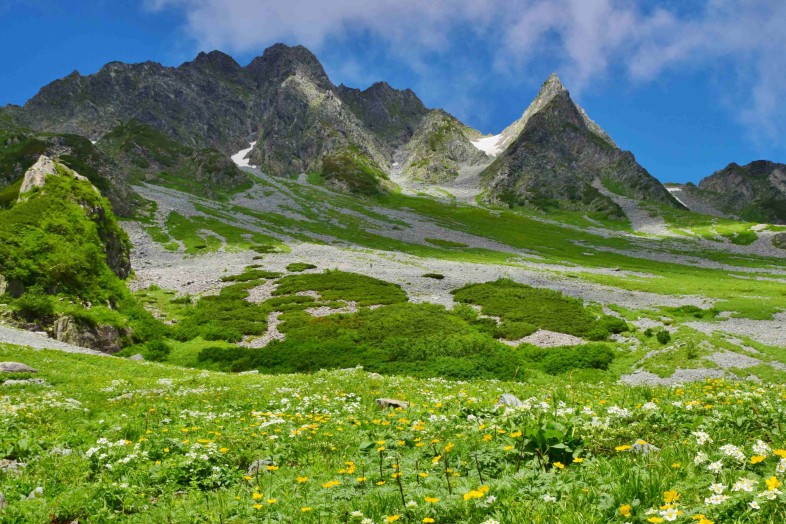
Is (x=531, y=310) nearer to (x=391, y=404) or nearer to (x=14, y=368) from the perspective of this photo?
(x=391, y=404)

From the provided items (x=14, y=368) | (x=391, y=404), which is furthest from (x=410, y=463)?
(x=14, y=368)

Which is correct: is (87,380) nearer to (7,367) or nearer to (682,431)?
(7,367)

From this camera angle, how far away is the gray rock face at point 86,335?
114ft

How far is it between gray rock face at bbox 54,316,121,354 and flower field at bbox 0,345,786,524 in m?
25.6

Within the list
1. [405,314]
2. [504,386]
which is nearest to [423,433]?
[504,386]

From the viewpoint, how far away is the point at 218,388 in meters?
18.7

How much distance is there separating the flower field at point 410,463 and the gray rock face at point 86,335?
25.6m

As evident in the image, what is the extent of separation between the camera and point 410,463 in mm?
7707

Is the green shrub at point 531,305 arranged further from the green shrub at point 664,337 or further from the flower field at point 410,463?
the flower field at point 410,463

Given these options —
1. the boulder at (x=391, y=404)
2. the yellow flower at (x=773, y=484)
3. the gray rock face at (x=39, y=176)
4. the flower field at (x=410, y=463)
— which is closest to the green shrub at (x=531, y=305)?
the flower field at (x=410, y=463)

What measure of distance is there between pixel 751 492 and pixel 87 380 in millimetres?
24313

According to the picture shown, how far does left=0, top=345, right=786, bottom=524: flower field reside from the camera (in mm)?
5336

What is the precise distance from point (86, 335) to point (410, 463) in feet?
123

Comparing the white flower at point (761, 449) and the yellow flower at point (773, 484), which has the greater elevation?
the yellow flower at point (773, 484)
